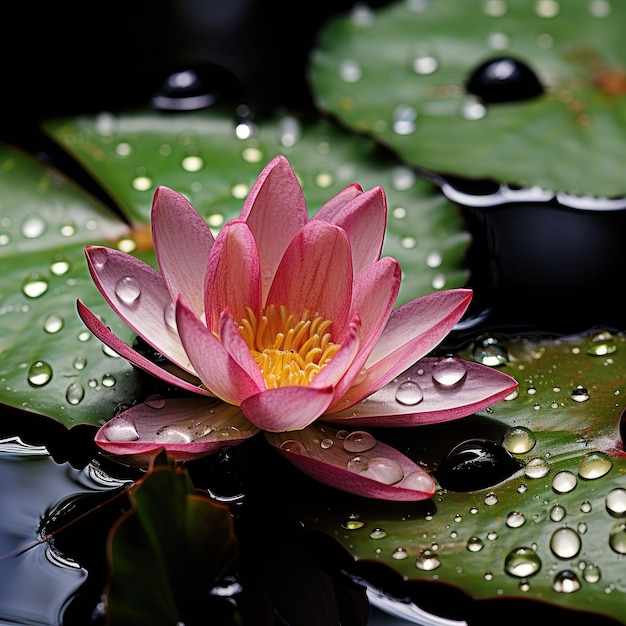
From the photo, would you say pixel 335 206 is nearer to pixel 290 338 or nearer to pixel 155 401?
pixel 290 338

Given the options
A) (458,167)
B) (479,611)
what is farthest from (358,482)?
(458,167)

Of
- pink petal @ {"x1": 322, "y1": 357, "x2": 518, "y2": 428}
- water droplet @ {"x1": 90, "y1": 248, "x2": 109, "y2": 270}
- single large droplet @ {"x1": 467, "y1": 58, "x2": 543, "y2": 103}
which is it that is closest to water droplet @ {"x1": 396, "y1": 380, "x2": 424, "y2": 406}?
pink petal @ {"x1": 322, "y1": 357, "x2": 518, "y2": 428}

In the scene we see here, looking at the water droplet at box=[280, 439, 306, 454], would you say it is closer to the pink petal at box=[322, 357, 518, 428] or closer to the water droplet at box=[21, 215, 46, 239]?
the pink petal at box=[322, 357, 518, 428]

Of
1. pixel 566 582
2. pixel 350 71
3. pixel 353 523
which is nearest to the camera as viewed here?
pixel 566 582

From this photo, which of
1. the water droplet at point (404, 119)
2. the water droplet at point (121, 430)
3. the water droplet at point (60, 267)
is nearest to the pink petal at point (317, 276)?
the water droplet at point (121, 430)

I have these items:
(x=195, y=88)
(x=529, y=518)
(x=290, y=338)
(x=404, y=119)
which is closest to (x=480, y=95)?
(x=404, y=119)

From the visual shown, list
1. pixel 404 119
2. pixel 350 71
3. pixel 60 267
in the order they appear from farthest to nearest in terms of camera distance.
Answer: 1. pixel 350 71
2. pixel 404 119
3. pixel 60 267

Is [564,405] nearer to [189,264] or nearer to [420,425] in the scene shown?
[420,425]
